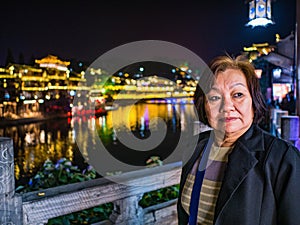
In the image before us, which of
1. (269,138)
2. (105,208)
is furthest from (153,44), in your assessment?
(105,208)

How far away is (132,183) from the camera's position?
108 inches

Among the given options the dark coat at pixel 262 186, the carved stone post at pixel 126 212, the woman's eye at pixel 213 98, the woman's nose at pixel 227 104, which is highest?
the woman's eye at pixel 213 98

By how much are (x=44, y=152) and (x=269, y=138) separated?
2284 centimetres

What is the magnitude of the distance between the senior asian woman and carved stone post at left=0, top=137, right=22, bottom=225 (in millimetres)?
1121

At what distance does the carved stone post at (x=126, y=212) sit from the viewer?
2.73 metres

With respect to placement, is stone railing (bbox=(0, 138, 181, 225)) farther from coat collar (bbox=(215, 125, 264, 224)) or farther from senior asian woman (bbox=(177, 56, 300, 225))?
coat collar (bbox=(215, 125, 264, 224))

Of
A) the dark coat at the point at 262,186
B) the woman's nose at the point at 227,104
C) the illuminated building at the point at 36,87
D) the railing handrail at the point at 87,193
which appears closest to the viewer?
the dark coat at the point at 262,186

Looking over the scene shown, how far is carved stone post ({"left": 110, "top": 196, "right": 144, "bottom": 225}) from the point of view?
2726mm

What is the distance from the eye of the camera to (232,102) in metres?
1.44

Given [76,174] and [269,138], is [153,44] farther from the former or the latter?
[76,174]

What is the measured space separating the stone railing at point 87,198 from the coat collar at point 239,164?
53.8 inches

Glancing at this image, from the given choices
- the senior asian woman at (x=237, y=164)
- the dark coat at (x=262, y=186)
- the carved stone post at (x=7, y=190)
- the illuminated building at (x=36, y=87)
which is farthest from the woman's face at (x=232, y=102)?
the illuminated building at (x=36, y=87)

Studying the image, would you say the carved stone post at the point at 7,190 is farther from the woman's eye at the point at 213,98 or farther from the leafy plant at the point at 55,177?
the leafy plant at the point at 55,177

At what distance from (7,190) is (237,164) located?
1500 mm
